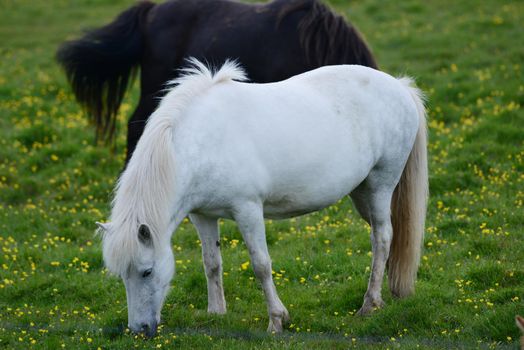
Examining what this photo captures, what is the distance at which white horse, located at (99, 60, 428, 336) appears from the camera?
540cm

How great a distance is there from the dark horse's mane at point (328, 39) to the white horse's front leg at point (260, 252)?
3488mm

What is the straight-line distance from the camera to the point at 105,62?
32.9 ft

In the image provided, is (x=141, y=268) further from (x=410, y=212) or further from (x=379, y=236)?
(x=410, y=212)

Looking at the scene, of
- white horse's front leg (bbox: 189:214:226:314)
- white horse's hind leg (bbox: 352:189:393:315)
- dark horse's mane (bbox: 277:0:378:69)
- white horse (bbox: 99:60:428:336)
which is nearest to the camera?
white horse (bbox: 99:60:428:336)

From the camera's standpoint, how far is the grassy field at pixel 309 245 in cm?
589

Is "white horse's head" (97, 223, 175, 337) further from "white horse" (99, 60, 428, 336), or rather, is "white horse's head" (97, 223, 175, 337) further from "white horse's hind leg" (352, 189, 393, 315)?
"white horse's hind leg" (352, 189, 393, 315)

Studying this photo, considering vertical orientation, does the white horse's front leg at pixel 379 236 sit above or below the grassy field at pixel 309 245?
above

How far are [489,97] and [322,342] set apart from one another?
795 cm

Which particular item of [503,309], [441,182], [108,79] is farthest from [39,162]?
[503,309]

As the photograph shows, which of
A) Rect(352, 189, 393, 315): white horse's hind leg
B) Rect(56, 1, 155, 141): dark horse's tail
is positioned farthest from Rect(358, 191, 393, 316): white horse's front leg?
Rect(56, 1, 155, 141): dark horse's tail

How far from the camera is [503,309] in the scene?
581 cm

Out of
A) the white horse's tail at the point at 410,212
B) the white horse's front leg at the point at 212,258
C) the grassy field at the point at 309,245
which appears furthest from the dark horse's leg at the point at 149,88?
the white horse's tail at the point at 410,212

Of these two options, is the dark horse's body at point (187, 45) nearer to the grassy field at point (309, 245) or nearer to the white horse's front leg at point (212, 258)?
the grassy field at point (309, 245)

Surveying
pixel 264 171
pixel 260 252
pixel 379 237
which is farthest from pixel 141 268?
pixel 379 237
